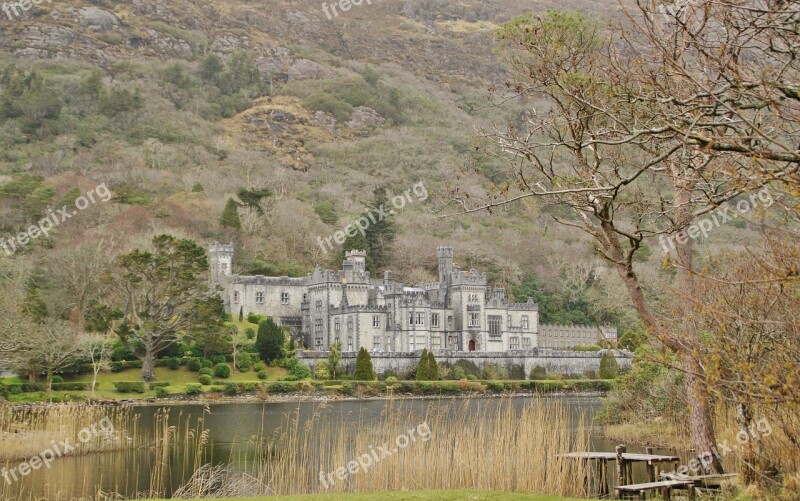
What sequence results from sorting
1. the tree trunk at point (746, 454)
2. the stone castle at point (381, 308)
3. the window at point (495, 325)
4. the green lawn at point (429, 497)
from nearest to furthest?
the tree trunk at point (746, 454) < the green lawn at point (429, 497) < the stone castle at point (381, 308) < the window at point (495, 325)

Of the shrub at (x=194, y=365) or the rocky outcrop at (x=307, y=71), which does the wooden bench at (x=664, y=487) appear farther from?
the rocky outcrop at (x=307, y=71)

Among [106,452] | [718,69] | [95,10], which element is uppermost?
[95,10]

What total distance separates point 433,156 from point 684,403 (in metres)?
101

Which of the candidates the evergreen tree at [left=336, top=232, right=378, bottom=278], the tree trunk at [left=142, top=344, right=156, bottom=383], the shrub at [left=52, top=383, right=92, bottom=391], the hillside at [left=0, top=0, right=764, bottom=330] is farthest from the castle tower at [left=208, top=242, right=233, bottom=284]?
the shrub at [left=52, top=383, right=92, bottom=391]

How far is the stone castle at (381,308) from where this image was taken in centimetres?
6253

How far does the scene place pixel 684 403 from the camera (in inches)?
934

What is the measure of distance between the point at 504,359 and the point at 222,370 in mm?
19870

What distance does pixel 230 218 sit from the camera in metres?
75.1

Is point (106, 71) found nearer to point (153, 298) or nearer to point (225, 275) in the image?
point (225, 275)

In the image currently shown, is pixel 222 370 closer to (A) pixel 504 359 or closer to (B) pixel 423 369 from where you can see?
(B) pixel 423 369

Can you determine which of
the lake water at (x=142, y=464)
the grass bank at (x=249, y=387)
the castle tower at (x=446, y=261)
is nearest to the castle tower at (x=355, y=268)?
the castle tower at (x=446, y=261)

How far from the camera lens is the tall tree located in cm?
4741

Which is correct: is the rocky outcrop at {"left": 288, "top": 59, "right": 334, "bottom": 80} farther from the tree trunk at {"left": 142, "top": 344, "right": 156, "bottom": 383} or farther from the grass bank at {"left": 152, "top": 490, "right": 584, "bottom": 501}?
the grass bank at {"left": 152, "top": 490, "right": 584, "bottom": 501}

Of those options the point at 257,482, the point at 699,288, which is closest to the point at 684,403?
the point at 699,288
